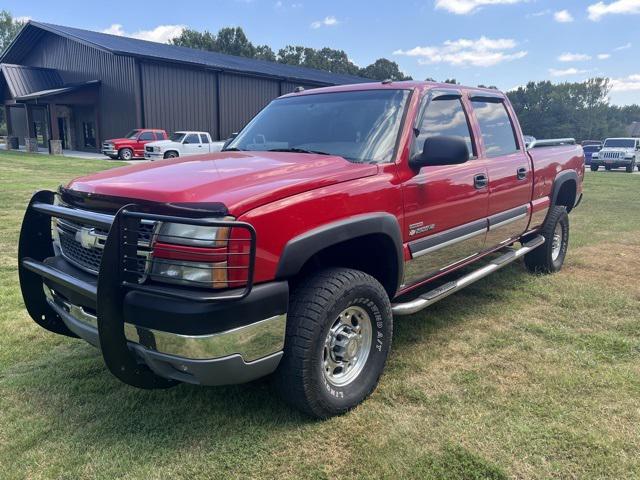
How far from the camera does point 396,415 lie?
2.91 meters

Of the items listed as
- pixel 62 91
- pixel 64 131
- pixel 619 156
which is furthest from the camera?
pixel 64 131

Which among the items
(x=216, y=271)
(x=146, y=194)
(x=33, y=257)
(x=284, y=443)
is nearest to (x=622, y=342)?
(x=284, y=443)

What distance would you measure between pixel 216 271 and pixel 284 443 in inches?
40.7

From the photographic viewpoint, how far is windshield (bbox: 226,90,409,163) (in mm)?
3396

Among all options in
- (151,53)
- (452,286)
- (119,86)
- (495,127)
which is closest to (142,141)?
(119,86)

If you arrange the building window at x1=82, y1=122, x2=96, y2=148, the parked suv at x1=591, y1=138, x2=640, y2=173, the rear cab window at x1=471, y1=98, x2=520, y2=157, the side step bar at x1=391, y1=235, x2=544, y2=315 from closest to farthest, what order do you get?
1. the side step bar at x1=391, y1=235, x2=544, y2=315
2. the rear cab window at x1=471, y1=98, x2=520, y2=157
3. the parked suv at x1=591, y1=138, x2=640, y2=173
4. the building window at x1=82, y1=122, x2=96, y2=148

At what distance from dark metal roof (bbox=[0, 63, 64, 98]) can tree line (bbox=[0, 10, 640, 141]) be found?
42.4 meters

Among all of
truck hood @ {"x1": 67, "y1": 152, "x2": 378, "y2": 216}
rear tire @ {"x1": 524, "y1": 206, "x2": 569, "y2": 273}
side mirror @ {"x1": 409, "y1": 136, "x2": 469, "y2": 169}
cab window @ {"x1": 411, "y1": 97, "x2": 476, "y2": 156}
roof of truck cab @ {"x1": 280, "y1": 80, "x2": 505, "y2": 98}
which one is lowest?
rear tire @ {"x1": 524, "y1": 206, "x2": 569, "y2": 273}

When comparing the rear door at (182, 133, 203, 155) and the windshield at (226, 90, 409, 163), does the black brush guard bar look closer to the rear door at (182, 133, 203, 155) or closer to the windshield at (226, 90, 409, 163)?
the windshield at (226, 90, 409, 163)

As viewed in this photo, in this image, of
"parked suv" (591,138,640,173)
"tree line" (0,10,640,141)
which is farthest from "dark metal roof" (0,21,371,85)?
"tree line" (0,10,640,141)

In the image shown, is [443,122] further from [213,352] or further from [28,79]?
[28,79]

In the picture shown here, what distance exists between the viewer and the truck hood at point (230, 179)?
245 centimetres

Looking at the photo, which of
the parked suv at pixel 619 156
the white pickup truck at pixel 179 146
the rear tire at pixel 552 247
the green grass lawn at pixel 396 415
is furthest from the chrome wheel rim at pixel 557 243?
the parked suv at pixel 619 156

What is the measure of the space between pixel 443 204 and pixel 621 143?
30.7m
